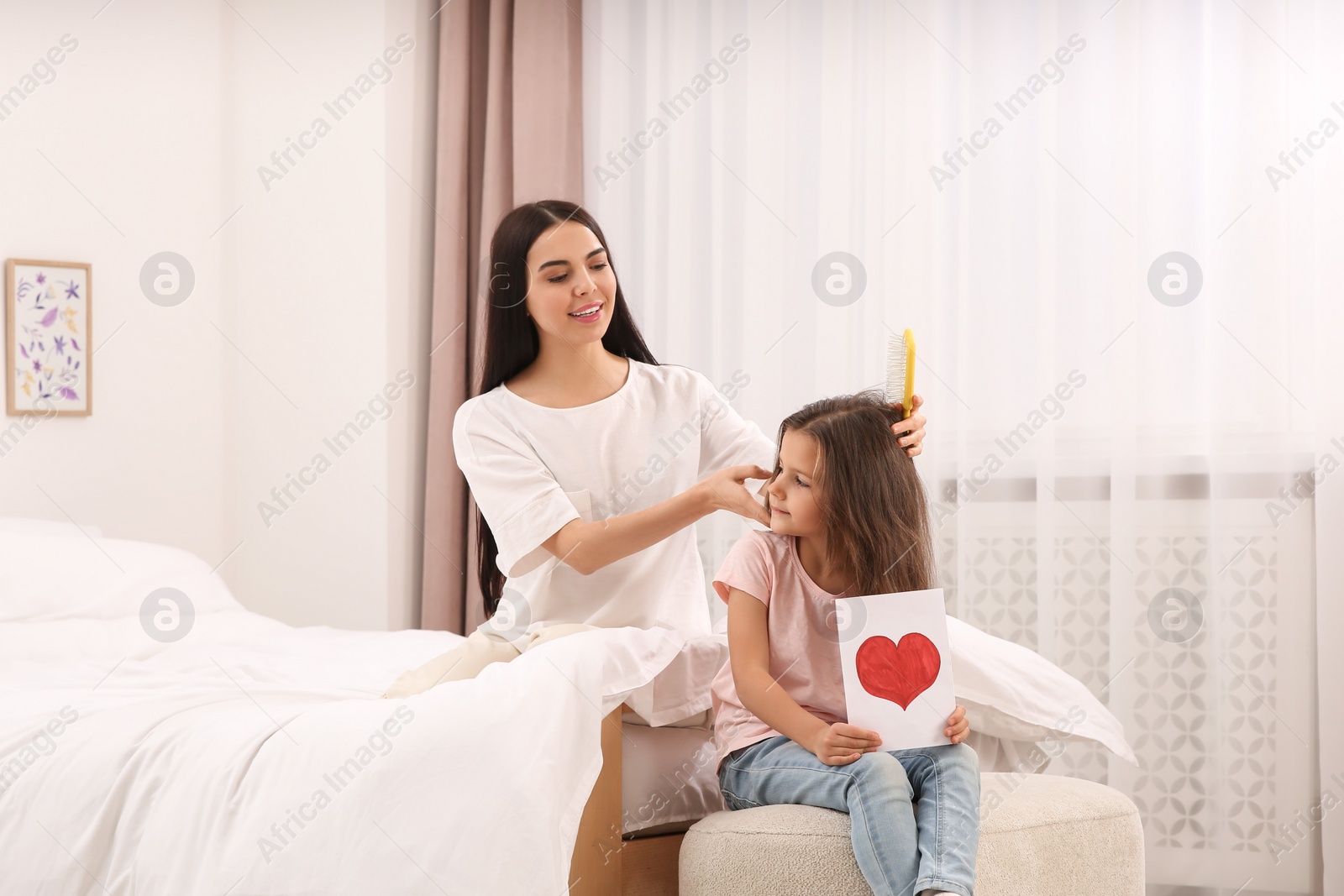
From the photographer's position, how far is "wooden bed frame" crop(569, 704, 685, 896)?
3.99 ft

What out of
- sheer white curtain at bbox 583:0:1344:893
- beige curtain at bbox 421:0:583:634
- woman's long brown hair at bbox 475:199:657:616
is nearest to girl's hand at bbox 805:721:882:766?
woman's long brown hair at bbox 475:199:657:616

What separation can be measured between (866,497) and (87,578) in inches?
70.8

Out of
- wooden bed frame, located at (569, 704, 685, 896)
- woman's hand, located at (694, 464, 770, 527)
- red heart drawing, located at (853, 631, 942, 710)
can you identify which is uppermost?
woman's hand, located at (694, 464, 770, 527)

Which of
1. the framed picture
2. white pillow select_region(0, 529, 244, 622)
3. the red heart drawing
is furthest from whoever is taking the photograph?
the framed picture

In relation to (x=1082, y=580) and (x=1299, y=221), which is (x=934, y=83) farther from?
(x=1082, y=580)

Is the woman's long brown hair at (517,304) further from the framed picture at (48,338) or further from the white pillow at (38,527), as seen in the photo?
the framed picture at (48,338)

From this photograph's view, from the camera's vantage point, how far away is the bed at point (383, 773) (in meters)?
1.06

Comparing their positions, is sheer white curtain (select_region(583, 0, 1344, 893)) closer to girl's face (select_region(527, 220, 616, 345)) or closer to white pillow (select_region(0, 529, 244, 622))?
girl's face (select_region(527, 220, 616, 345))

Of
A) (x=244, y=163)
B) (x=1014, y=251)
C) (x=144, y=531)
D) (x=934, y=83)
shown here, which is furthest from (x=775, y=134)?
(x=144, y=531)

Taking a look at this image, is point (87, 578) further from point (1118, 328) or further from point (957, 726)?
point (1118, 328)

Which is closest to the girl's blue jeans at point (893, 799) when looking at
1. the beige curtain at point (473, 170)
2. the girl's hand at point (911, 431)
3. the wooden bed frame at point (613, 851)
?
the wooden bed frame at point (613, 851)

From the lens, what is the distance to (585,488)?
1645 millimetres

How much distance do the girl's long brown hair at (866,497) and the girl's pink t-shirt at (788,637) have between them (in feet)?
0.19

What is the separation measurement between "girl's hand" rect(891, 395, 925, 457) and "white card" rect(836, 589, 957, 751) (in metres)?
0.21
